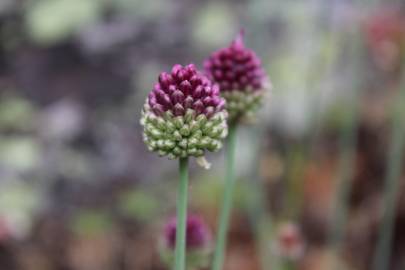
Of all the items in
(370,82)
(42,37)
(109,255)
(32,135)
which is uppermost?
(42,37)

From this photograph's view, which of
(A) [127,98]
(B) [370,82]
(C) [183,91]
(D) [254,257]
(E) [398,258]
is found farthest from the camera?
(A) [127,98]

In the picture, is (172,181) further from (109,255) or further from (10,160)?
(10,160)

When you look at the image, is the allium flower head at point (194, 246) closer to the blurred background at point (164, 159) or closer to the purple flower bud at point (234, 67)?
the purple flower bud at point (234, 67)

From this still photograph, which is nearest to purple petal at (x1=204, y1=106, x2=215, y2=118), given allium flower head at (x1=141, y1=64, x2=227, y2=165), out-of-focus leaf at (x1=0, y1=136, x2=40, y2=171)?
allium flower head at (x1=141, y1=64, x2=227, y2=165)

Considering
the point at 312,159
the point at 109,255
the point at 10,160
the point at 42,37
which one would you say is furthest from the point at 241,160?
the point at 42,37

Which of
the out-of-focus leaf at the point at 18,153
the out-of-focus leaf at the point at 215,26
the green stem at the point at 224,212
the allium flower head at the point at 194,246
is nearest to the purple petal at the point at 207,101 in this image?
the green stem at the point at 224,212

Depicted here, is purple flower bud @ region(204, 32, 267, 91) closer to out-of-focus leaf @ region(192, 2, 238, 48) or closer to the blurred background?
the blurred background

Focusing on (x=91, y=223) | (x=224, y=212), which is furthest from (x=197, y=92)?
(x=91, y=223)
